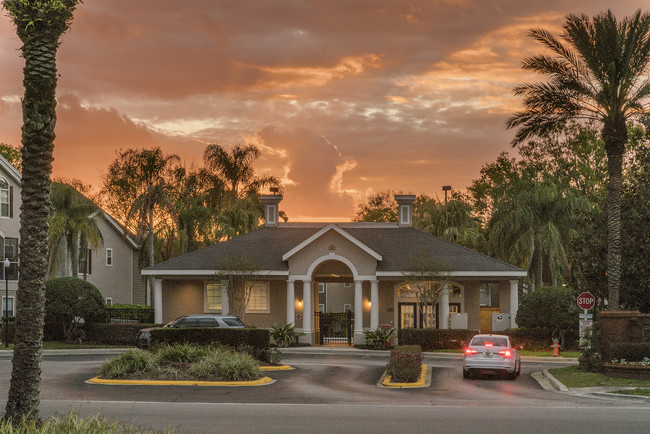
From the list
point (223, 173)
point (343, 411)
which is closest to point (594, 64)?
point (343, 411)

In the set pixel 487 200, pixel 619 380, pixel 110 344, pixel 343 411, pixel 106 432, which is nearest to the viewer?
pixel 106 432

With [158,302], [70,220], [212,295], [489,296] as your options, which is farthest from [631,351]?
[489,296]

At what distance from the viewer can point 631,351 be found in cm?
2612

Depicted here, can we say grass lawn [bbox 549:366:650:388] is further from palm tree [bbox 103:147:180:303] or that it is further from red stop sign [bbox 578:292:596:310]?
palm tree [bbox 103:147:180:303]

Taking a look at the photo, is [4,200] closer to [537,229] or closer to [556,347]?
[537,229]

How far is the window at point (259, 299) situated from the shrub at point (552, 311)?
43.6 ft

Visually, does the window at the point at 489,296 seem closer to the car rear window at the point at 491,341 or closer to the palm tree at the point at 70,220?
the palm tree at the point at 70,220

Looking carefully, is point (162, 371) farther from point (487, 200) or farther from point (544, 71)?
point (487, 200)

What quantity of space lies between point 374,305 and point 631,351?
19317 millimetres

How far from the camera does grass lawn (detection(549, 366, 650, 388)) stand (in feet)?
80.2

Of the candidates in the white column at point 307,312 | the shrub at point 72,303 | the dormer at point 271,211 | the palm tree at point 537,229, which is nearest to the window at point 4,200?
the shrub at point 72,303

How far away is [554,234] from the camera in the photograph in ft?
174

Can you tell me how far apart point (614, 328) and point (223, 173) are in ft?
154

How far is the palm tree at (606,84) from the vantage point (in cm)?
2758
